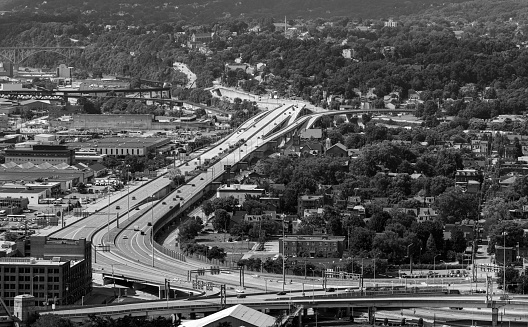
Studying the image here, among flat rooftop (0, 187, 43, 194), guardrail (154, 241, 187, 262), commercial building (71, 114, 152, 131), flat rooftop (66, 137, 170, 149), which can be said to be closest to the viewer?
guardrail (154, 241, 187, 262)

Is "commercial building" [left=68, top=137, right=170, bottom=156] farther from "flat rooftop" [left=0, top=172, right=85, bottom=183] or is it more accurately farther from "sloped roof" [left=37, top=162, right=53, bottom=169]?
"flat rooftop" [left=0, top=172, right=85, bottom=183]

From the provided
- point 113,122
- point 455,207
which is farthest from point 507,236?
point 113,122

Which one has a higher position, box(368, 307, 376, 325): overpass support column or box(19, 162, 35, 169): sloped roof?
box(19, 162, 35, 169): sloped roof

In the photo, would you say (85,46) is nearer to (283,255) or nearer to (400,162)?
(400,162)

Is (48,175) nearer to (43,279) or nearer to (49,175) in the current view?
(49,175)

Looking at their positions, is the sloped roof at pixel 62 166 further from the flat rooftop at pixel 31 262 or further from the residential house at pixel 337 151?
the flat rooftop at pixel 31 262

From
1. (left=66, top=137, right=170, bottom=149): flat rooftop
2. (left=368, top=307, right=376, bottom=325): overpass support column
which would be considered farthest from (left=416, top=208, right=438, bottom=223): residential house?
(left=66, top=137, right=170, bottom=149): flat rooftop
